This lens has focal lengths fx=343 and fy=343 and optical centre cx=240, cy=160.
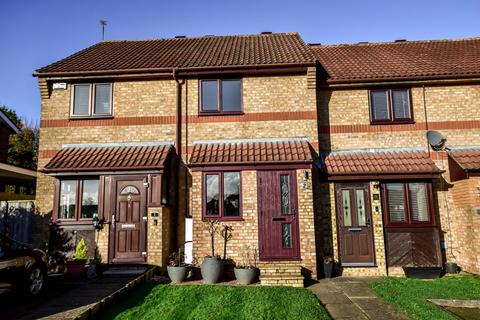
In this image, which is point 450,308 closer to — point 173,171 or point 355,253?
point 355,253

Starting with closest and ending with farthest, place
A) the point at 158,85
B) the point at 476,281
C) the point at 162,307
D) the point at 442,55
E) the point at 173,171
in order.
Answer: the point at 162,307 < the point at 476,281 < the point at 173,171 < the point at 158,85 < the point at 442,55

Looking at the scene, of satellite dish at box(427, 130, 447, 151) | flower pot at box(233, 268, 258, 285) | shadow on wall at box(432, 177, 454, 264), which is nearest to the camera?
flower pot at box(233, 268, 258, 285)

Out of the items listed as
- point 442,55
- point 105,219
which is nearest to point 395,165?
point 442,55

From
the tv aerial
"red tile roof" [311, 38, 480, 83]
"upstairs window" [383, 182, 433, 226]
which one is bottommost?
"upstairs window" [383, 182, 433, 226]

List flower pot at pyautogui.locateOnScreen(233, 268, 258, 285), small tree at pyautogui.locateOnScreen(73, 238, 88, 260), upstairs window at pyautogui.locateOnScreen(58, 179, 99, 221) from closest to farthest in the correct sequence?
flower pot at pyautogui.locateOnScreen(233, 268, 258, 285)
small tree at pyautogui.locateOnScreen(73, 238, 88, 260)
upstairs window at pyautogui.locateOnScreen(58, 179, 99, 221)

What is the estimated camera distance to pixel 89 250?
988cm

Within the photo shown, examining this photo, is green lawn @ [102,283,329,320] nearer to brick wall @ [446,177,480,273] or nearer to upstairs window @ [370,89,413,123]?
brick wall @ [446,177,480,273]

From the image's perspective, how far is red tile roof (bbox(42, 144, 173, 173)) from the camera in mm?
10016

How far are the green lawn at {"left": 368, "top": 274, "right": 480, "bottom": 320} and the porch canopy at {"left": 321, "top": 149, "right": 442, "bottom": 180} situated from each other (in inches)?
115

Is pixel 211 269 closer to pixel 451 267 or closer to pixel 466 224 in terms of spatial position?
pixel 451 267

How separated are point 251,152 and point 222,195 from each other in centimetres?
155

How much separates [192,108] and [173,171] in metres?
2.19

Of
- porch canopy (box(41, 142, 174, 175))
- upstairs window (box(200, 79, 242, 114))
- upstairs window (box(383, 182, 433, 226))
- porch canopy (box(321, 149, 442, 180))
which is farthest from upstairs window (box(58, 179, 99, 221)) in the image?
upstairs window (box(383, 182, 433, 226))

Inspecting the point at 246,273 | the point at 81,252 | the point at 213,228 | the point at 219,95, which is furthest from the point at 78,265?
the point at 219,95
